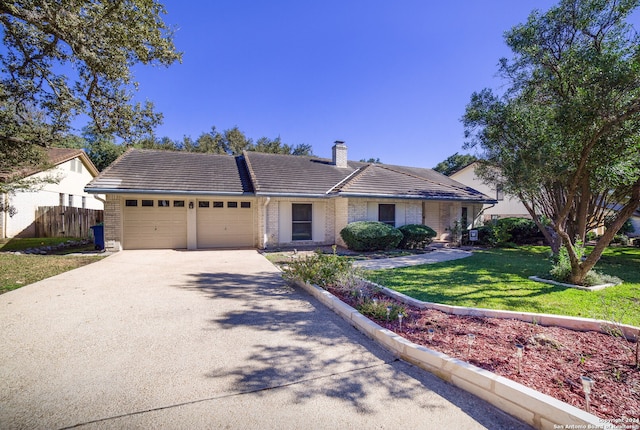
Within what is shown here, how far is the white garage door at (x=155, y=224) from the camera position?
40.8 feet

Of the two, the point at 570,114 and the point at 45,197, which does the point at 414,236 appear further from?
the point at 45,197

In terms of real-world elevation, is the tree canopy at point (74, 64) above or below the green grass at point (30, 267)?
above

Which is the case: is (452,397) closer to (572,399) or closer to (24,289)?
(572,399)

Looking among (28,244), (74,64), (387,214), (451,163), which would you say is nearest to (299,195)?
(387,214)

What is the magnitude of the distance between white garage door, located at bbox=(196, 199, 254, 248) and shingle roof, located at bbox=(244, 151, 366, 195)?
1.66 meters

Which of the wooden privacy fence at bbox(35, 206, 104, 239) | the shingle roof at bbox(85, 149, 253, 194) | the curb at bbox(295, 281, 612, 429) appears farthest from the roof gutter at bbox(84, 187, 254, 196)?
the curb at bbox(295, 281, 612, 429)

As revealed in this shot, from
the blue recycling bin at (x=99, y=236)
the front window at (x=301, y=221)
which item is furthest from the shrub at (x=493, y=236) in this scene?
the blue recycling bin at (x=99, y=236)

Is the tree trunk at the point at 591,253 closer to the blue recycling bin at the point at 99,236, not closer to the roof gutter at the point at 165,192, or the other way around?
the roof gutter at the point at 165,192

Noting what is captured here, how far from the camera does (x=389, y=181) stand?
1523 cm

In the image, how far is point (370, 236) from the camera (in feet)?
39.3

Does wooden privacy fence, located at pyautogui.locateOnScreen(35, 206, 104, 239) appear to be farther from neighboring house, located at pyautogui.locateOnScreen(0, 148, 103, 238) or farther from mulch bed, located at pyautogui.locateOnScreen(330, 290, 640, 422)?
mulch bed, located at pyautogui.locateOnScreen(330, 290, 640, 422)

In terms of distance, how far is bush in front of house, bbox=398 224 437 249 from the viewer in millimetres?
13180

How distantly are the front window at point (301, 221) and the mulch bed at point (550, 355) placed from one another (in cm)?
969

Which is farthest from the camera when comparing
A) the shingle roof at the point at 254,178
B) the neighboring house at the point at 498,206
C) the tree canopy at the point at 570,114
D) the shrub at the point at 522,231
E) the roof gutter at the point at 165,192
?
the neighboring house at the point at 498,206
